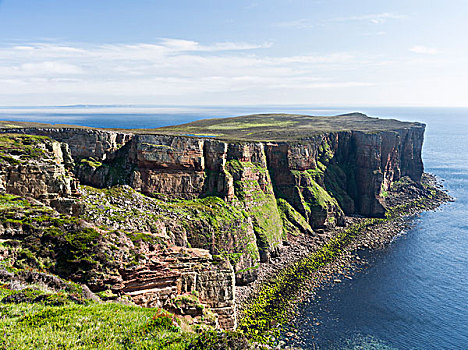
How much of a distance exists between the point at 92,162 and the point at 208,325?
5248 cm

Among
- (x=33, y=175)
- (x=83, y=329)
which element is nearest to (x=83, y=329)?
(x=83, y=329)

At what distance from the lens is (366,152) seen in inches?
4855

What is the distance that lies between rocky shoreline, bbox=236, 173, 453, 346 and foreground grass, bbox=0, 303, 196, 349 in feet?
117

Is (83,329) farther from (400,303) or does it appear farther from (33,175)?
(400,303)

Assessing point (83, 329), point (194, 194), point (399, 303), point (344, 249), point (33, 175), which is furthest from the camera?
point (344, 249)

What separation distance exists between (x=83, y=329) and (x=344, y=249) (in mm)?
80711

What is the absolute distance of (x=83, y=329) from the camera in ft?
67.8

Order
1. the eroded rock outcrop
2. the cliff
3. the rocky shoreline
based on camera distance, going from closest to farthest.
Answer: the cliff
the eroded rock outcrop
the rocky shoreline

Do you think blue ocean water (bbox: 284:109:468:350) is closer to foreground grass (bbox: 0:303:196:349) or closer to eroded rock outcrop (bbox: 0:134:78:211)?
foreground grass (bbox: 0:303:196:349)

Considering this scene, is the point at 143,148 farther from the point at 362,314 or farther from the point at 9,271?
the point at 362,314

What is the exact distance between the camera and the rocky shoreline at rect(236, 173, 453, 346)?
2591 inches

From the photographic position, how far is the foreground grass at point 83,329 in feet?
61.7

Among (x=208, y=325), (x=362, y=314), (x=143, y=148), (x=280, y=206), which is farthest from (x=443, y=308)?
(x=143, y=148)

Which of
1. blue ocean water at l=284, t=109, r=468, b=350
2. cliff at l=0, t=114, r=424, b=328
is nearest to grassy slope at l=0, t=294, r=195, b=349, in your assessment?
cliff at l=0, t=114, r=424, b=328
